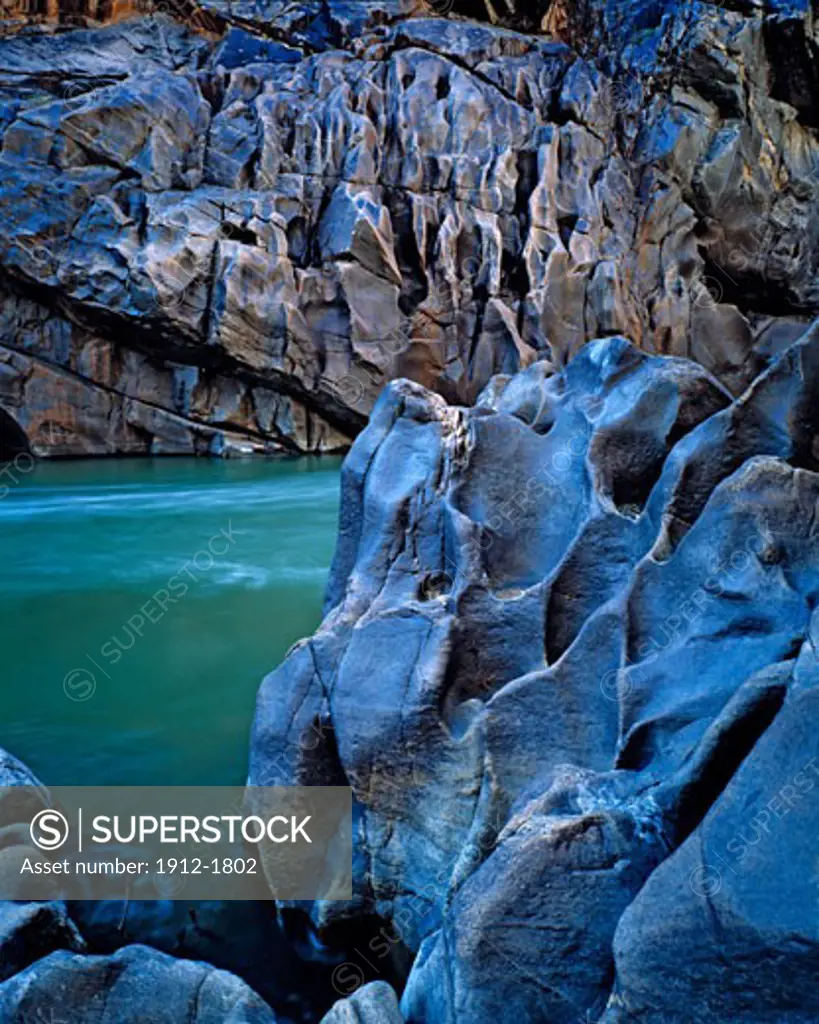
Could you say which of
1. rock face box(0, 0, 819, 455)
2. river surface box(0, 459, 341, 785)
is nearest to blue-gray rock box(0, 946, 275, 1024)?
river surface box(0, 459, 341, 785)

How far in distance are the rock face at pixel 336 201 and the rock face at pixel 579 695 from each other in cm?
1687

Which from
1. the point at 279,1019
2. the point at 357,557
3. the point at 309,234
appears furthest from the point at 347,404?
the point at 279,1019

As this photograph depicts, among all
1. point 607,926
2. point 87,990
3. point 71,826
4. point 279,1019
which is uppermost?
point 607,926

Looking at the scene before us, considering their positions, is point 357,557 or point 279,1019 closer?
point 279,1019

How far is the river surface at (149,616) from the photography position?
18.1ft

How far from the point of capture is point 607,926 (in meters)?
2.12

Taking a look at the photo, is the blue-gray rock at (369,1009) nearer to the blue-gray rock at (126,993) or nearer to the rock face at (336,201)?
the blue-gray rock at (126,993)

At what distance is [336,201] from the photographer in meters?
21.1

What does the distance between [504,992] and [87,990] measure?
60.2 inches

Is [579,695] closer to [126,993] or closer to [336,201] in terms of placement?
[126,993]

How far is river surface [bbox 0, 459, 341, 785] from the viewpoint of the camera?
5.52 m

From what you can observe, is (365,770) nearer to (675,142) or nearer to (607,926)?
(607,926)

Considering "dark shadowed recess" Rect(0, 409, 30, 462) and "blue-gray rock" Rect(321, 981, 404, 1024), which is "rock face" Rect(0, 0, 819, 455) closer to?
"dark shadowed recess" Rect(0, 409, 30, 462)

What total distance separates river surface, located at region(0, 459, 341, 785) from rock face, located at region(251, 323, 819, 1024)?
1.96m
